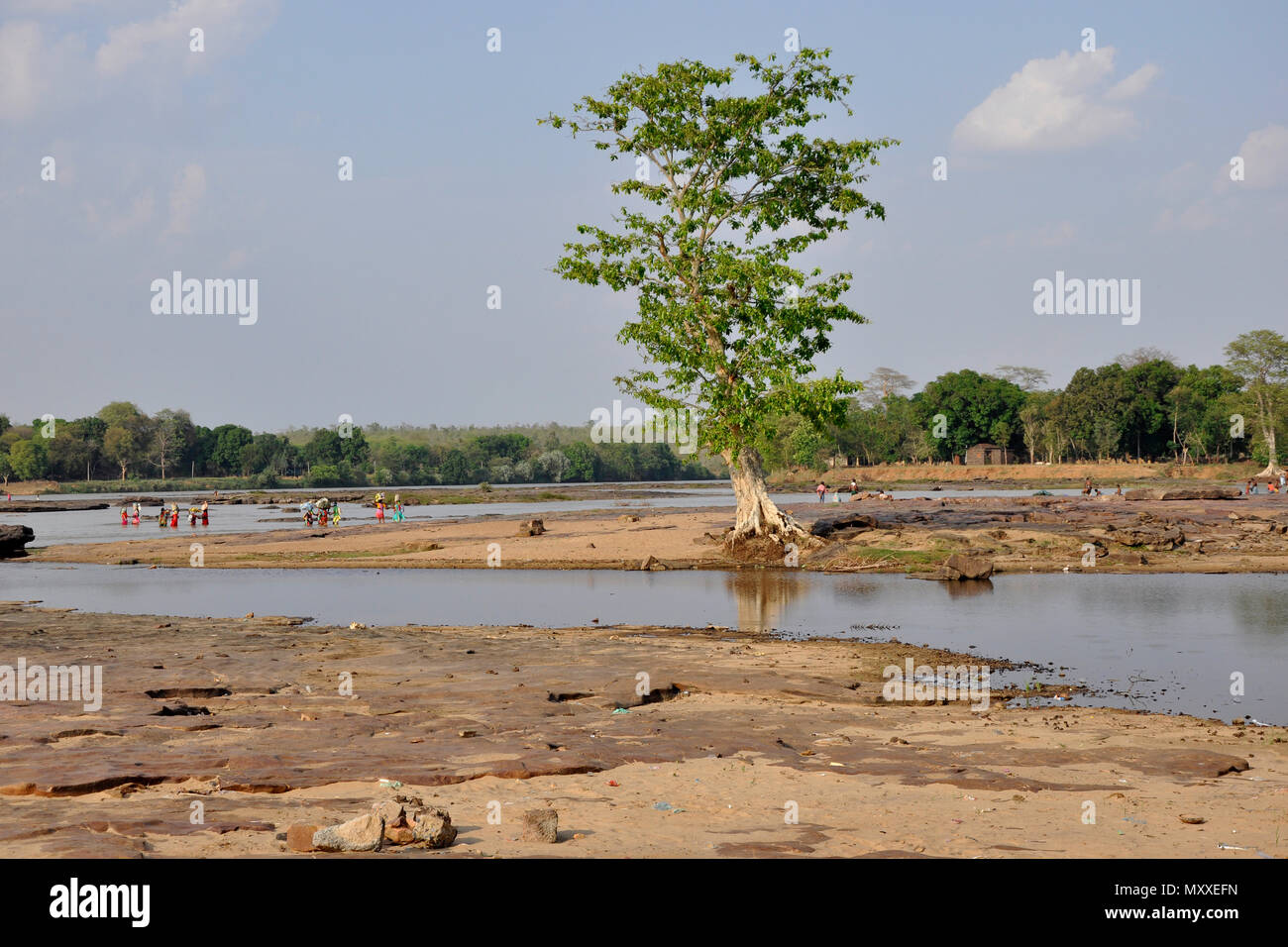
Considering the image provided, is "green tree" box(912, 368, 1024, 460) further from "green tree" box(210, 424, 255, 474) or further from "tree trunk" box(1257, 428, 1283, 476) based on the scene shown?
"green tree" box(210, 424, 255, 474)

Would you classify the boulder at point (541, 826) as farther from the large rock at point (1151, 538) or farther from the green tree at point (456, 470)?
the green tree at point (456, 470)

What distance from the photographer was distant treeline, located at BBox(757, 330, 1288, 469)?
358ft

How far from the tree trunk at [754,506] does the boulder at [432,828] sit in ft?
99.5

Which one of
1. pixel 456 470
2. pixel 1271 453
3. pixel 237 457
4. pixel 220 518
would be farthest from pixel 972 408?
pixel 237 457

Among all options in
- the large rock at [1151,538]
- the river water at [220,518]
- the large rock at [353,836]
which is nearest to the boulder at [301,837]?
the large rock at [353,836]

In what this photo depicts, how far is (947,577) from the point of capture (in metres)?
31.0

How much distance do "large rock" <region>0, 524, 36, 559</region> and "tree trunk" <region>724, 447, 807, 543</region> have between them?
3377 cm

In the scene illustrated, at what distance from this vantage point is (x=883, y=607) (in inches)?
996

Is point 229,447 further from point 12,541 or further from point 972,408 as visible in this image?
point 12,541

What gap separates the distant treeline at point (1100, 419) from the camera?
A: 10906 centimetres

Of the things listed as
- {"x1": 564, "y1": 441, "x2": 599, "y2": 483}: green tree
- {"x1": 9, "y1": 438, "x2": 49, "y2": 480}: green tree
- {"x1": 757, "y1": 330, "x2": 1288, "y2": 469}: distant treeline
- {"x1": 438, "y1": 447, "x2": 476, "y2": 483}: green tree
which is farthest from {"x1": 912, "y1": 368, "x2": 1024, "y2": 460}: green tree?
{"x1": 9, "y1": 438, "x2": 49, "y2": 480}: green tree

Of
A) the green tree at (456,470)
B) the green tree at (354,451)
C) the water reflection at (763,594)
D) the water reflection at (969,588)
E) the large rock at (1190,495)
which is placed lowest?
the water reflection at (763,594)

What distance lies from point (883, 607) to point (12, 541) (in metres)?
42.7
